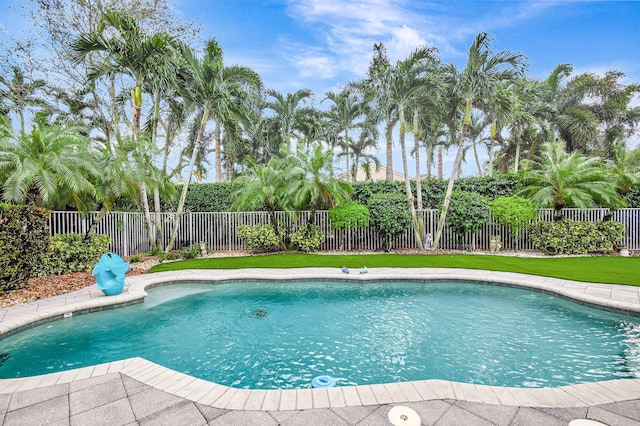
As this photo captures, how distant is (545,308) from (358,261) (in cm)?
539

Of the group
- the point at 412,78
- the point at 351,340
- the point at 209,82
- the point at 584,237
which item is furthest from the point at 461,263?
the point at 209,82

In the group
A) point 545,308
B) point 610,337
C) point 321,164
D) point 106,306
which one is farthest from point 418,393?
point 321,164

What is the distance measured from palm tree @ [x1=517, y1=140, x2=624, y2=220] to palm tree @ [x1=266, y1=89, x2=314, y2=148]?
527 inches

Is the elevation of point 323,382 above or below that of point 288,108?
below

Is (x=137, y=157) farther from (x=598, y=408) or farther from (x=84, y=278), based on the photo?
(x=598, y=408)

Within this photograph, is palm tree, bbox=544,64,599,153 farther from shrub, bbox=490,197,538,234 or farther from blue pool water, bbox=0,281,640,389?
blue pool water, bbox=0,281,640,389

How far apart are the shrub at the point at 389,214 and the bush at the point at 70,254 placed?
31.0 ft

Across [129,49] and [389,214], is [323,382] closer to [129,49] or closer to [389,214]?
[389,214]

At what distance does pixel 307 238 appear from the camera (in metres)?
13.0

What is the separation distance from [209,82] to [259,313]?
9.57 meters

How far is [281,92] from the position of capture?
66.5 feet

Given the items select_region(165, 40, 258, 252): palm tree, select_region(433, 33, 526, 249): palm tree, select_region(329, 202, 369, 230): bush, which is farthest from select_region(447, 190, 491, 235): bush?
select_region(165, 40, 258, 252): palm tree

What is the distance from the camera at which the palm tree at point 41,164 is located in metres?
7.54

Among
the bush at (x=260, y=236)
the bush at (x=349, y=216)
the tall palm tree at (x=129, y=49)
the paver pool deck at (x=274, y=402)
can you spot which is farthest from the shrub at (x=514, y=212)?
the tall palm tree at (x=129, y=49)
